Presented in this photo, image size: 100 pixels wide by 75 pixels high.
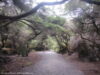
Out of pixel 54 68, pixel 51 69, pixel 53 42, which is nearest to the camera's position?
pixel 51 69

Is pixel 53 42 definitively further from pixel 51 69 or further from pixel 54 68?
pixel 51 69

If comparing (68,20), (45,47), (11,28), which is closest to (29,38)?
(11,28)

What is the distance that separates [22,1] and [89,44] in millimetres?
9072

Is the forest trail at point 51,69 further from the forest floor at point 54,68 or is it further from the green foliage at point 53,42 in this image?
the green foliage at point 53,42

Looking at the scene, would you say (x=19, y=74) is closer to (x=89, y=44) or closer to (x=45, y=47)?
(x=89, y=44)

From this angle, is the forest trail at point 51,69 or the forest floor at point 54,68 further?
the forest floor at point 54,68

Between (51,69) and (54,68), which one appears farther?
(54,68)

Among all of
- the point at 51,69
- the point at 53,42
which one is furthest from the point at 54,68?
the point at 53,42

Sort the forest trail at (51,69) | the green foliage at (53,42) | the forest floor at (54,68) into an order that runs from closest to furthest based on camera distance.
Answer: the forest trail at (51,69), the forest floor at (54,68), the green foliage at (53,42)

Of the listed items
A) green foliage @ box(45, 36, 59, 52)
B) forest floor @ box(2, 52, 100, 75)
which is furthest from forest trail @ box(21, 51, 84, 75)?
green foliage @ box(45, 36, 59, 52)

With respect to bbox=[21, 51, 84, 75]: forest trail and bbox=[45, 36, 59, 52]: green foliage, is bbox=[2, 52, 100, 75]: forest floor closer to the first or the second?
bbox=[21, 51, 84, 75]: forest trail

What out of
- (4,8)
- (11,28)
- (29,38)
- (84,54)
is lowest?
(84,54)

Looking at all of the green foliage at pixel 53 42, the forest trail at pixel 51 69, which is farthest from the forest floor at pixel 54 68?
the green foliage at pixel 53 42

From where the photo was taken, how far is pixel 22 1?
21.2ft
